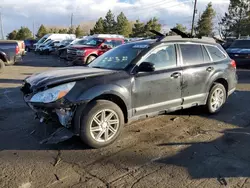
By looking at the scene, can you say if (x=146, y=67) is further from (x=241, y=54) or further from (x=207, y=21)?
(x=207, y=21)

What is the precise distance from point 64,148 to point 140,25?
59649 mm

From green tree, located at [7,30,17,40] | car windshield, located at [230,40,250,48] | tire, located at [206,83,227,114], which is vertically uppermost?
green tree, located at [7,30,17,40]

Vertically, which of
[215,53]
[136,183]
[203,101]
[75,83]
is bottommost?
[136,183]

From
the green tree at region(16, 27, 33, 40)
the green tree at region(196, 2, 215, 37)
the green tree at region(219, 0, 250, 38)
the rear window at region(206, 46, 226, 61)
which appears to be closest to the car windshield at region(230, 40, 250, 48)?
the rear window at region(206, 46, 226, 61)

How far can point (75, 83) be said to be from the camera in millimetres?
4422

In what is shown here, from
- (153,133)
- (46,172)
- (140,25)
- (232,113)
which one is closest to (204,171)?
(153,133)

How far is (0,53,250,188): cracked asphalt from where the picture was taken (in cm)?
358

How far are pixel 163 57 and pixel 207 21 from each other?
164ft

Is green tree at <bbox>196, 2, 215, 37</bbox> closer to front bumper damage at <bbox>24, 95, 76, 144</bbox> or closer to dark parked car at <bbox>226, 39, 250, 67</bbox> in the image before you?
dark parked car at <bbox>226, 39, 250, 67</bbox>

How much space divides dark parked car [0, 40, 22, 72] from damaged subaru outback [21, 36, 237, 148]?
10.1 m

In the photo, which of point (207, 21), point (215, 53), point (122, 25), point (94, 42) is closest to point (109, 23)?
point (122, 25)

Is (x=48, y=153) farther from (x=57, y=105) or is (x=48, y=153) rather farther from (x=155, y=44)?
(x=155, y=44)

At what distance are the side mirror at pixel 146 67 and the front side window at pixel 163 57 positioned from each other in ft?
0.77

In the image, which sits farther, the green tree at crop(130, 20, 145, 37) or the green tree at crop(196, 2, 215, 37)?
the green tree at crop(130, 20, 145, 37)
